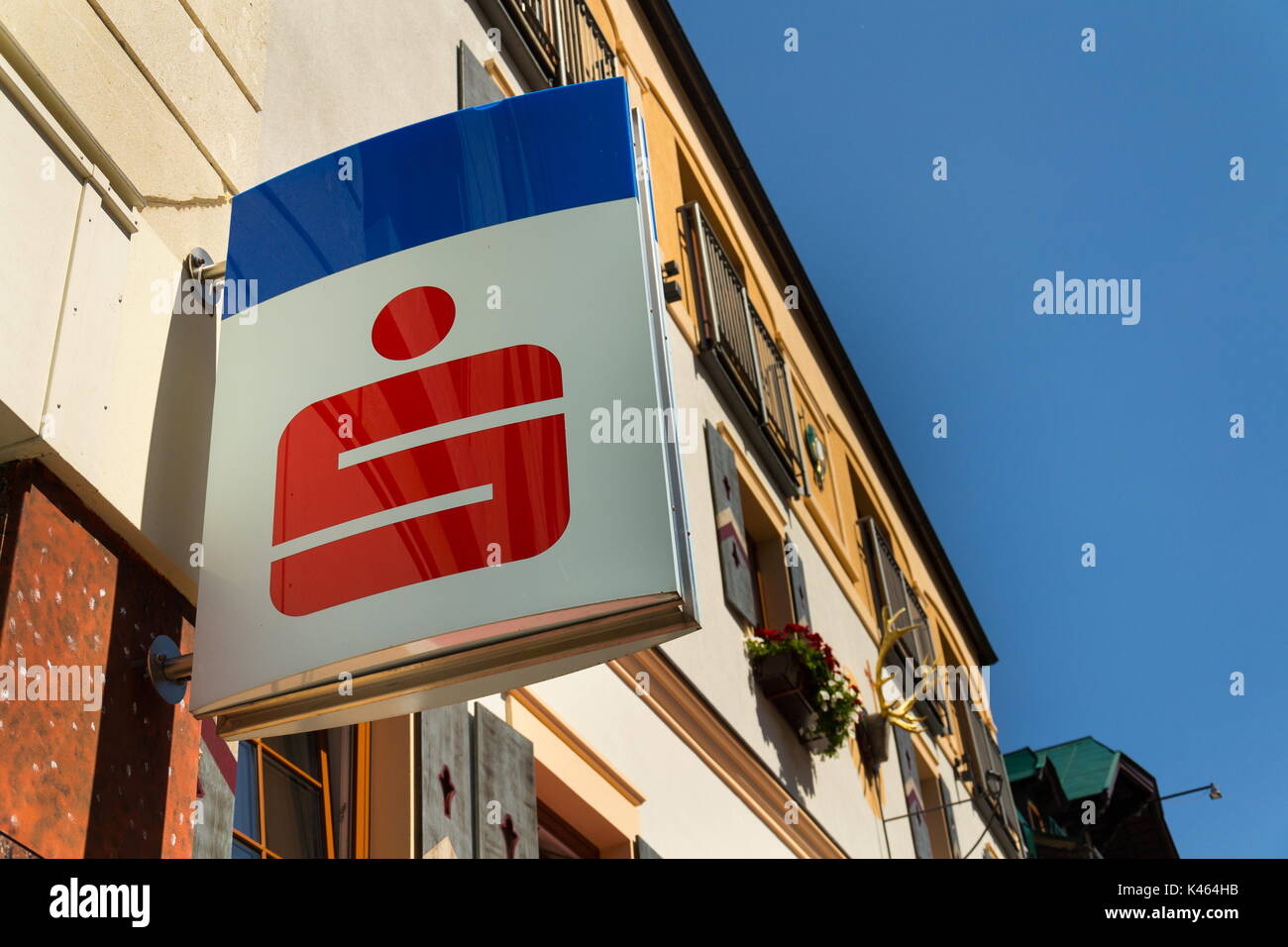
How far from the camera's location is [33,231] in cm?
303

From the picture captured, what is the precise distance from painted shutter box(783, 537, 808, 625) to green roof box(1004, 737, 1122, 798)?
14.2 metres

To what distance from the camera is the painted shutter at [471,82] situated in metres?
6.48

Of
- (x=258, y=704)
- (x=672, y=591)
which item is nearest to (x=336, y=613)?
(x=258, y=704)

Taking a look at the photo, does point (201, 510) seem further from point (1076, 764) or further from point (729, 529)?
point (1076, 764)

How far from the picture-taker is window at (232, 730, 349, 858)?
12.6 ft

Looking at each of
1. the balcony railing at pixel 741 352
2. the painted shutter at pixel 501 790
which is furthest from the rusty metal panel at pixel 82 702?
the balcony railing at pixel 741 352

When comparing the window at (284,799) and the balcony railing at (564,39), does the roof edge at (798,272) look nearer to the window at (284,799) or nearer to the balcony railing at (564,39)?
the balcony railing at (564,39)

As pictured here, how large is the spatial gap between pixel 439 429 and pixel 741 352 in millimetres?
7395

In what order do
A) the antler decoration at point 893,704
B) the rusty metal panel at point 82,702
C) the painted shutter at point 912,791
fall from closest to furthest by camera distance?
the rusty metal panel at point 82,702, the antler decoration at point 893,704, the painted shutter at point 912,791

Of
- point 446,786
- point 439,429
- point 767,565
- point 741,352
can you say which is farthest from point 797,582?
point 439,429

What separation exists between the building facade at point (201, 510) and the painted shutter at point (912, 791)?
43.4 inches
